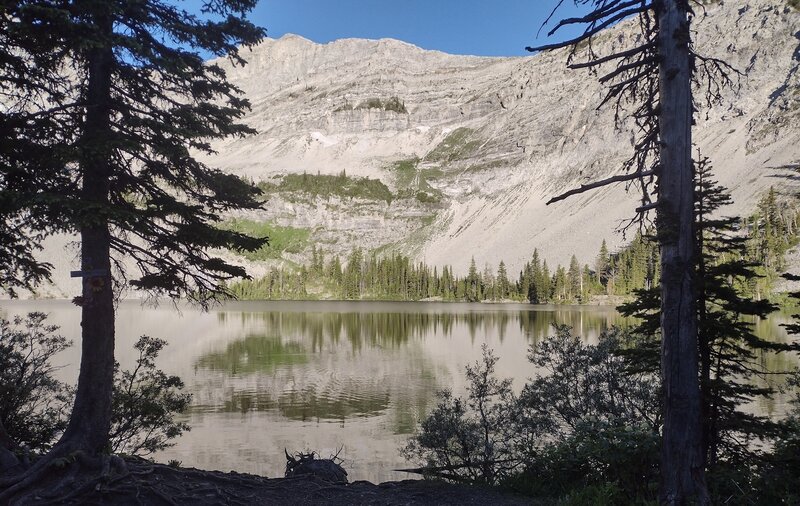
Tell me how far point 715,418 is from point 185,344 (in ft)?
172

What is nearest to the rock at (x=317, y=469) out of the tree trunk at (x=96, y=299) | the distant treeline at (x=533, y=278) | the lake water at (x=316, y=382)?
the tree trunk at (x=96, y=299)

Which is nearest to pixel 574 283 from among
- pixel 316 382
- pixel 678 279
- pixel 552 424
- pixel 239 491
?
pixel 316 382

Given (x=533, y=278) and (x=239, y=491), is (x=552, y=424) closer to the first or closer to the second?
(x=239, y=491)

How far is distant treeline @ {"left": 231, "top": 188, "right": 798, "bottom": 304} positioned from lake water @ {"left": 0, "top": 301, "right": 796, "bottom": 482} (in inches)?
1356

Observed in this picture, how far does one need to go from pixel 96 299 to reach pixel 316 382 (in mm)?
28042

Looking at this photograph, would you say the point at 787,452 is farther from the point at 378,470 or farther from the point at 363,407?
the point at 363,407

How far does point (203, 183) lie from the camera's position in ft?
34.0

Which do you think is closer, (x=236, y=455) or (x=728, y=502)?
(x=728, y=502)

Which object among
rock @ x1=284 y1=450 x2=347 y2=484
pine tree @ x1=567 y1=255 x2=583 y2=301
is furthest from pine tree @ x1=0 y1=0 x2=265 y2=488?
pine tree @ x1=567 y1=255 x2=583 y2=301

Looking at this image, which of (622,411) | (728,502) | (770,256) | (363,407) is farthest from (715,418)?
(770,256)

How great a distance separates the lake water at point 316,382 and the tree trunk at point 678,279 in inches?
381

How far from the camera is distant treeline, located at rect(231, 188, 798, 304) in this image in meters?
102

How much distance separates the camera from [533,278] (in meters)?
133

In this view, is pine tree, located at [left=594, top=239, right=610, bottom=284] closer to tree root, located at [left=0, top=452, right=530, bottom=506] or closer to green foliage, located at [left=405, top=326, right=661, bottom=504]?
green foliage, located at [left=405, top=326, right=661, bottom=504]
